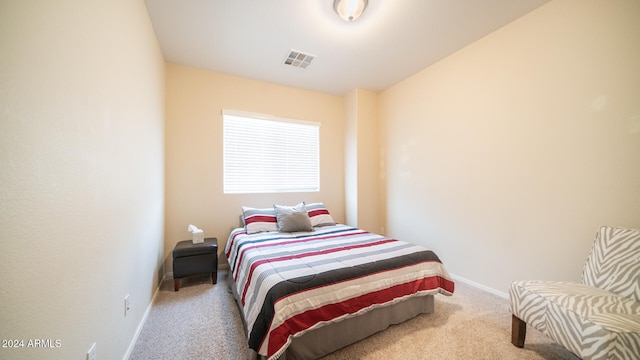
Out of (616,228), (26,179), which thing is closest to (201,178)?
(26,179)

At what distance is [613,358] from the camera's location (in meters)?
1.10

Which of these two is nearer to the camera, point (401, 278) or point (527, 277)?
point (401, 278)

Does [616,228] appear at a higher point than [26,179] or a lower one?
lower

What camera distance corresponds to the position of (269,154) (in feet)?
11.8

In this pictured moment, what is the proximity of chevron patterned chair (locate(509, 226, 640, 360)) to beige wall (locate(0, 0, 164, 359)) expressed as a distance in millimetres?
2482

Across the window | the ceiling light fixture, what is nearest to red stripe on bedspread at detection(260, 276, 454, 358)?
the window

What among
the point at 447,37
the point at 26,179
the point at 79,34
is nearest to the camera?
the point at 26,179

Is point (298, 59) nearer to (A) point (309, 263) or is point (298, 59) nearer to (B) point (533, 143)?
(A) point (309, 263)

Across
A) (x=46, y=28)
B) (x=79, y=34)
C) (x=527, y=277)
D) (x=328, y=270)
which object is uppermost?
(x=79, y=34)

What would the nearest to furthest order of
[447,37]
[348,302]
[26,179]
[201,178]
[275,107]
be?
[26,179] → [348,302] → [447,37] → [201,178] → [275,107]

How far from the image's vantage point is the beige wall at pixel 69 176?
696 mm

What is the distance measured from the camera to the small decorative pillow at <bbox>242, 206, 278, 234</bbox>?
9.44ft

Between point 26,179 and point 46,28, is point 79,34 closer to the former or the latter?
point 46,28

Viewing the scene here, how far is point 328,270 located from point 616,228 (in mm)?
2168
